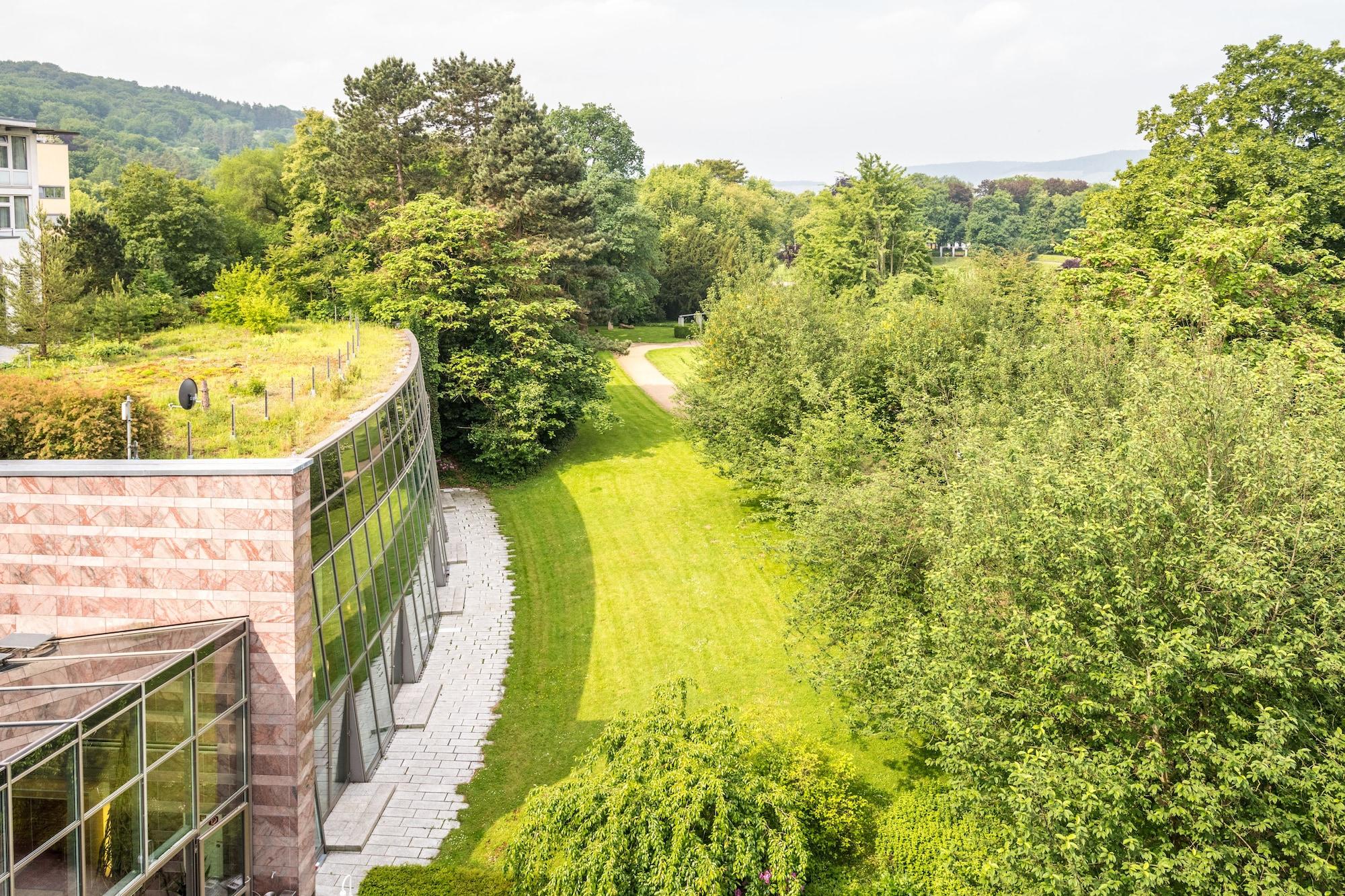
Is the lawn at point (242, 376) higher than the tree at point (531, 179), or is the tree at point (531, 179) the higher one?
the tree at point (531, 179)

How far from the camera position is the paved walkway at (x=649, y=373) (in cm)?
4785

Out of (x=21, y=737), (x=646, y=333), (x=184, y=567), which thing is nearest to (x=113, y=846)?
(x=21, y=737)

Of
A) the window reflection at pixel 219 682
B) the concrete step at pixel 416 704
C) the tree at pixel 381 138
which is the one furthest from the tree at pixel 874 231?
the window reflection at pixel 219 682

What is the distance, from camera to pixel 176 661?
11.2 metres

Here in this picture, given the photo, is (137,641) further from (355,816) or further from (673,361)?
(673,361)

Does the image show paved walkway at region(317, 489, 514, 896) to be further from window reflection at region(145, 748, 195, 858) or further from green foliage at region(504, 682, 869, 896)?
green foliage at region(504, 682, 869, 896)

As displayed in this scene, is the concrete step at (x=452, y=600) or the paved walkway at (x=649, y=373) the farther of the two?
the paved walkway at (x=649, y=373)

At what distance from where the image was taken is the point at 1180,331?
2227cm

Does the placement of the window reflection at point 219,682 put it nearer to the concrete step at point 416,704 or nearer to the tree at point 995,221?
the concrete step at point 416,704

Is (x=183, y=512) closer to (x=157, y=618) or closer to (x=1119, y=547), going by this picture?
(x=157, y=618)

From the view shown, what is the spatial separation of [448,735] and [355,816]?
3239 millimetres

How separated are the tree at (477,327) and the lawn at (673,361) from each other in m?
15.1

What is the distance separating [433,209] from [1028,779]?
3087cm

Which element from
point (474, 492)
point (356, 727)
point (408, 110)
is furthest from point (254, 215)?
point (356, 727)
